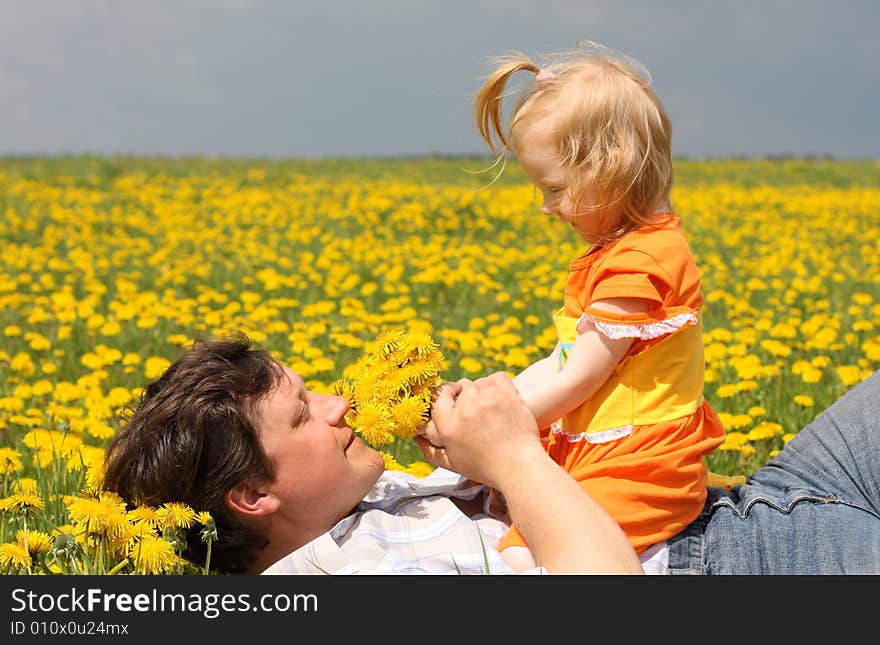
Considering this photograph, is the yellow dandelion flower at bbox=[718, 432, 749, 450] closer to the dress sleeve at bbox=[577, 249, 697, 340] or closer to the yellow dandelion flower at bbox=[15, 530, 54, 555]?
the dress sleeve at bbox=[577, 249, 697, 340]

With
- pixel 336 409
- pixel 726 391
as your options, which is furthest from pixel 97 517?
pixel 726 391

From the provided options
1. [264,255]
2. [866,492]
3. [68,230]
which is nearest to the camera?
[866,492]

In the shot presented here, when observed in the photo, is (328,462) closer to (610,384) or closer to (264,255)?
(610,384)

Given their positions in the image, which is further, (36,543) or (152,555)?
(36,543)

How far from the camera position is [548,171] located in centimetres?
210

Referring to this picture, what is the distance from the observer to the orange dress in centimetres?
198

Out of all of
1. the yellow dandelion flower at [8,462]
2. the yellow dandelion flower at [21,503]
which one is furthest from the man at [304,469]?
the yellow dandelion flower at [8,462]

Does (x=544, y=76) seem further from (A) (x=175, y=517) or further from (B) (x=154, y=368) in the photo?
(B) (x=154, y=368)

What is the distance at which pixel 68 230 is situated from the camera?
31.6 ft

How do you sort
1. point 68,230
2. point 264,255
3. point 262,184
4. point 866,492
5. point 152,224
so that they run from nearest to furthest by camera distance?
point 866,492, point 264,255, point 68,230, point 152,224, point 262,184

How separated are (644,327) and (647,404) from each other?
18 cm

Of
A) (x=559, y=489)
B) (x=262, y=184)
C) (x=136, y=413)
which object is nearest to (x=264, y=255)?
(x=136, y=413)

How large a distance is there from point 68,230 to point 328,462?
27.8ft

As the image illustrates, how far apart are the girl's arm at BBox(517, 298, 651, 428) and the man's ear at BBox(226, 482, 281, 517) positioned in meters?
0.57
